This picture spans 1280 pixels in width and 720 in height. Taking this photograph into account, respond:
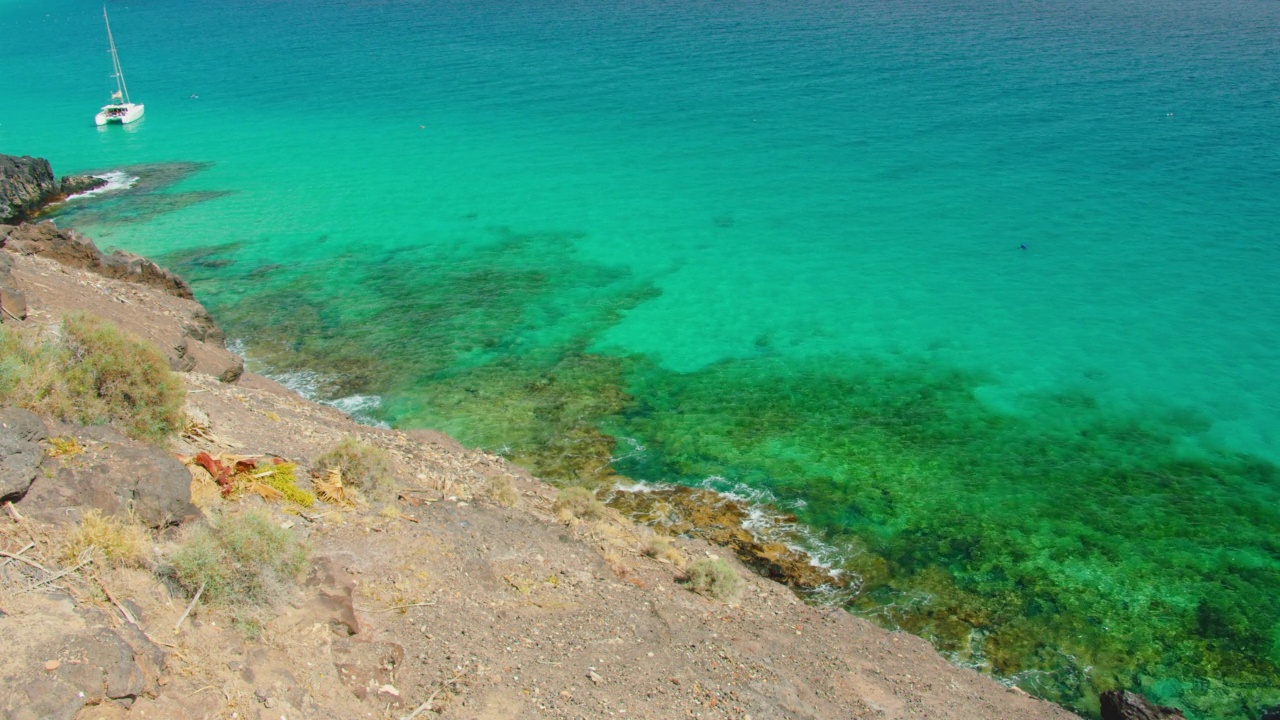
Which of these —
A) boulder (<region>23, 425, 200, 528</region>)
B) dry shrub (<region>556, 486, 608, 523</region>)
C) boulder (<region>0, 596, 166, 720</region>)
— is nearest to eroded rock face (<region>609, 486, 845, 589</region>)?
dry shrub (<region>556, 486, 608, 523</region>)

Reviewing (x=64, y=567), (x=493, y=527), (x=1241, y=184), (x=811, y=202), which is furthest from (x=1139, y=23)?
(x=64, y=567)

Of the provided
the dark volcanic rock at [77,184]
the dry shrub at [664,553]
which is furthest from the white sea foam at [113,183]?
the dry shrub at [664,553]

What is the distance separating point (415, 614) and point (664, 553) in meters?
5.17

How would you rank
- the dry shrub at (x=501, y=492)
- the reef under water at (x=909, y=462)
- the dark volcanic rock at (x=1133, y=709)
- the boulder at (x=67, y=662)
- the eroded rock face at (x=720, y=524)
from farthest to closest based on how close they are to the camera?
the eroded rock face at (x=720, y=524) → the dry shrub at (x=501, y=492) → the reef under water at (x=909, y=462) → the dark volcanic rock at (x=1133, y=709) → the boulder at (x=67, y=662)

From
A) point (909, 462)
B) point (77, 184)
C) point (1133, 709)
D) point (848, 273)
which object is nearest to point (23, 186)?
point (77, 184)

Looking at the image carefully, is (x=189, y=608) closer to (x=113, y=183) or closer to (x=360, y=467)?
(x=360, y=467)

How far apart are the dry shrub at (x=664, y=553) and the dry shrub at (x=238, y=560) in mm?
6179

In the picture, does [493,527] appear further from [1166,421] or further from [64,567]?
[1166,421]

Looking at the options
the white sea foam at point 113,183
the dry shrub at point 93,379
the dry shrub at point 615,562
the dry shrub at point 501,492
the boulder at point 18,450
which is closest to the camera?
the boulder at point 18,450

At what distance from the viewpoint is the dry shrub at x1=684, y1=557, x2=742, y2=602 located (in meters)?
14.4

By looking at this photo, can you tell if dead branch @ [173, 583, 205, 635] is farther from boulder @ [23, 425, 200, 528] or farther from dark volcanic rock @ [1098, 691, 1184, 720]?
dark volcanic rock @ [1098, 691, 1184, 720]

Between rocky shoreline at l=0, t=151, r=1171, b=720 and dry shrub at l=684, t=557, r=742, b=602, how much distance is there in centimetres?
16

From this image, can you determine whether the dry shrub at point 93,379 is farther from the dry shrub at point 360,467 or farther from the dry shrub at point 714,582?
the dry shrub at point 714,582

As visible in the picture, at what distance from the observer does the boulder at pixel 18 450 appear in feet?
33.6
